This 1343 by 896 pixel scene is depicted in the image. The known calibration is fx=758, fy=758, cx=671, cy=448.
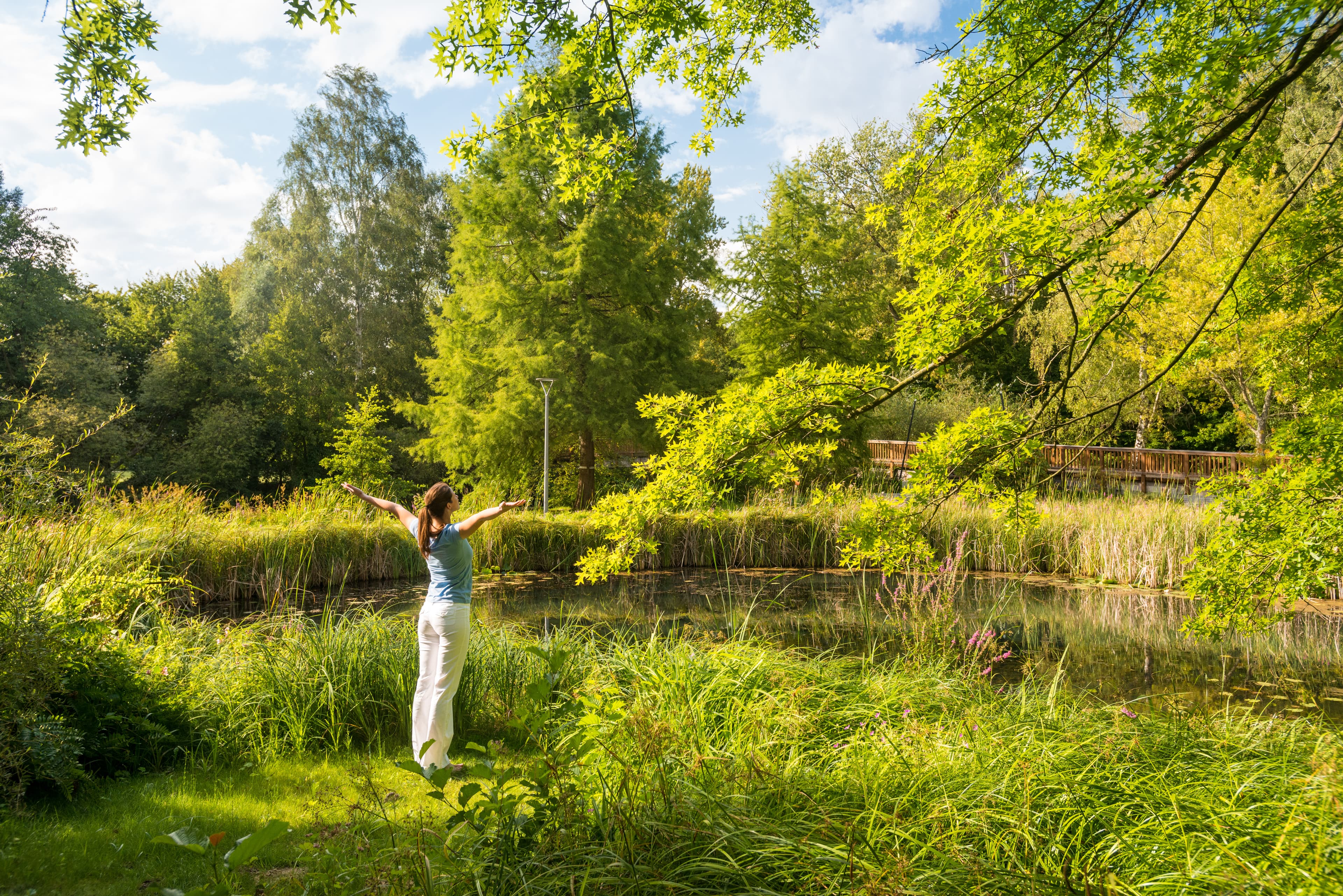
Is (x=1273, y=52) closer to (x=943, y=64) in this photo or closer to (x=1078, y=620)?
(x=943, y=64)

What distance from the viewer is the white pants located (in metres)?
4.04

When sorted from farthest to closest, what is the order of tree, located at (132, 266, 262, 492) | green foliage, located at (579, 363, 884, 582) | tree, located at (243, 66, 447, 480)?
tree, located at (243, 66, 447, 480), tree, located at (132, 266, 262, 492), green foliage, located at (579, 363, 884, 582)

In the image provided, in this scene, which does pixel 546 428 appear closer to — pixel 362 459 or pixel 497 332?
pixel 497 332

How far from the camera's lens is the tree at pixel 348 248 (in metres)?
24.5

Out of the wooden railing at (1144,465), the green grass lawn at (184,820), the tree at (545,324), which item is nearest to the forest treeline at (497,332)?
the tree at (545,324)

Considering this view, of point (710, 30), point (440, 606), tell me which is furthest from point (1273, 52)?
point (440, 606)

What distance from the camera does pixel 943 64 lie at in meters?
4.30

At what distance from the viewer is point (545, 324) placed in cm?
1619

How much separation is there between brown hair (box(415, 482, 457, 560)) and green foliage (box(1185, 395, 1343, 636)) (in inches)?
174

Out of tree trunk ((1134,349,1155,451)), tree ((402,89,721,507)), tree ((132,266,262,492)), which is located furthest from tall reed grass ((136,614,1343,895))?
tree ((132,266,262,492))

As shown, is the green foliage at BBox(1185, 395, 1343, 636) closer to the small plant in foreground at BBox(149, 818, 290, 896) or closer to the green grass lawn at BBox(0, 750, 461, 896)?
the green grass lawn at BBox(0, 750, 461, 896)

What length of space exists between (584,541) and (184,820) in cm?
947

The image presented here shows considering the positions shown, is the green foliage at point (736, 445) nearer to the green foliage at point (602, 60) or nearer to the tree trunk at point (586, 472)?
the green foliage at point (602, 60)

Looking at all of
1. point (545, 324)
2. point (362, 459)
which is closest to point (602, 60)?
point (545, 324)
